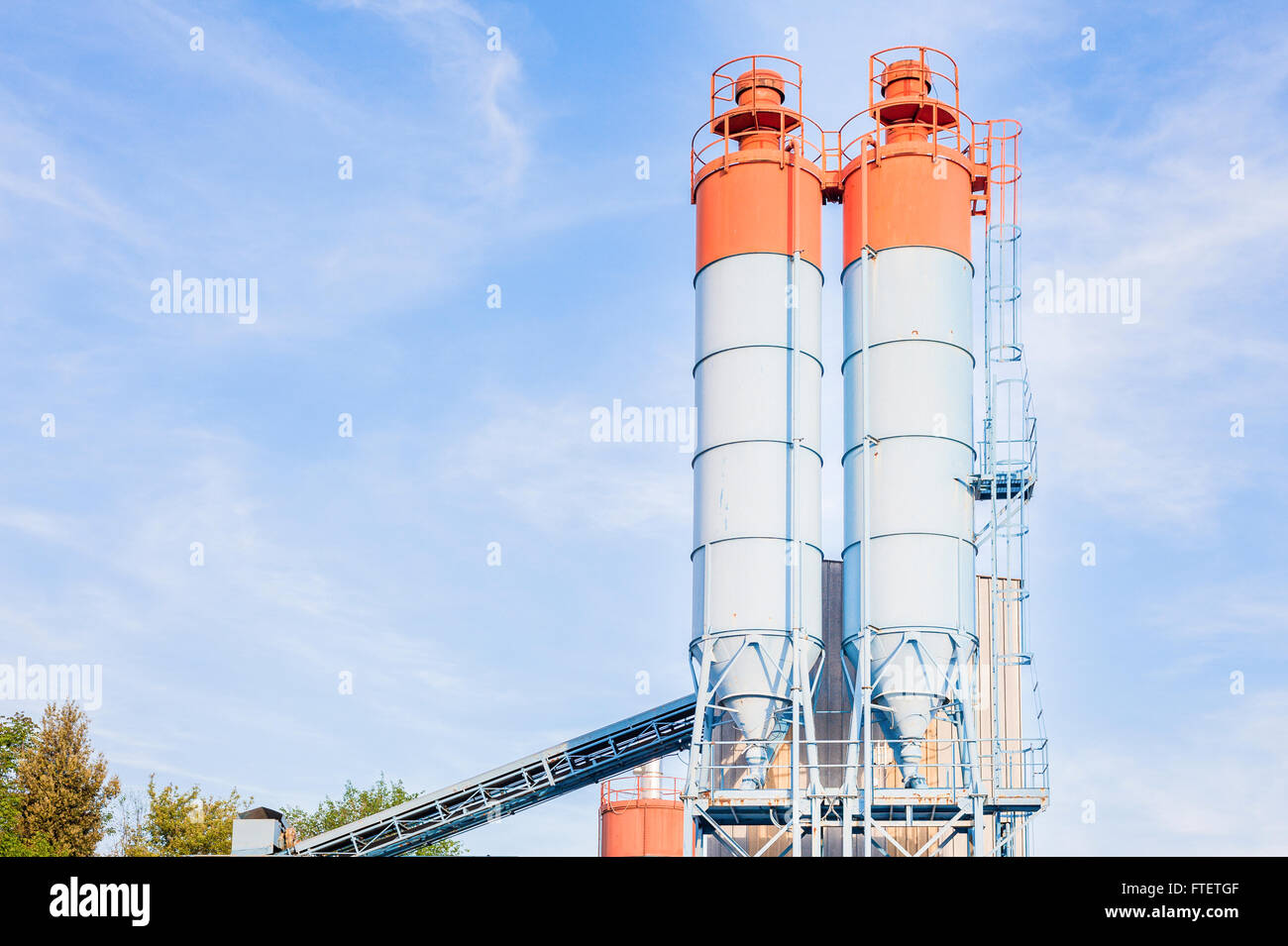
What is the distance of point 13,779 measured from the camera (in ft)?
177

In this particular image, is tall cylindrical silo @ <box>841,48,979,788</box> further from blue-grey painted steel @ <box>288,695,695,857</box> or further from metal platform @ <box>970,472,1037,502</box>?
blue-grey painted steel @ <box>288,695,695,857</box>

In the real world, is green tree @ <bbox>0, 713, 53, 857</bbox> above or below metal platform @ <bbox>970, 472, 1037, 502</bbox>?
below

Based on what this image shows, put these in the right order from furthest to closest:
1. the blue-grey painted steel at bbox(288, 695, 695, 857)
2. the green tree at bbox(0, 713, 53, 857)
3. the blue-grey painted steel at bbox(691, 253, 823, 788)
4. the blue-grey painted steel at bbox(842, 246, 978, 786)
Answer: the green tree at bbox(0, 713, 53, 857) < the blue-grey painted steel at bbox(288, 695, 695, 857) < the blue-grey painted steel at bbox(691, 253, 823, 788) < the blue-grey painted steel at bbox(842, 246, 978, 786)

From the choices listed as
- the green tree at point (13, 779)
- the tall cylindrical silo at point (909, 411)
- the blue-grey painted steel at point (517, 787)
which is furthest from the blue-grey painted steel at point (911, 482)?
the green tree at point (13, 779)

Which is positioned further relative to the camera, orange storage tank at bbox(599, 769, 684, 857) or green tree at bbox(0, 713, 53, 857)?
green tree at bbox(0, 713, 53, 857)

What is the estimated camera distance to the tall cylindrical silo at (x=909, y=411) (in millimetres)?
30344

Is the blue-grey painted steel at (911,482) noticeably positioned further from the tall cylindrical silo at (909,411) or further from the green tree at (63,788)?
the green tree at (63,788)

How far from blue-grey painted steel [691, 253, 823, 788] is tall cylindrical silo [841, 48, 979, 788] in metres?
1.14

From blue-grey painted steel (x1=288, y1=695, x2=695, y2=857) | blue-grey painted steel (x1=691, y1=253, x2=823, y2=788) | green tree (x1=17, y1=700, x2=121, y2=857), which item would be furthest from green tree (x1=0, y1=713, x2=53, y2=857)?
blue-grey painted steel (x1=691, y1=253, x2=823, y2=788)

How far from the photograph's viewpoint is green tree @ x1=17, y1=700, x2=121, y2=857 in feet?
174

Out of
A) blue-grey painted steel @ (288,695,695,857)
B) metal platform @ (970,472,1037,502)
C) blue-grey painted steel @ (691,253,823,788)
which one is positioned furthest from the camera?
blue-grey painted steel @ (288,695,695,857)

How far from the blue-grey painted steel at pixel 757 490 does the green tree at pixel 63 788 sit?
102 feet

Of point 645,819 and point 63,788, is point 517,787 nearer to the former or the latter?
point 645,819
